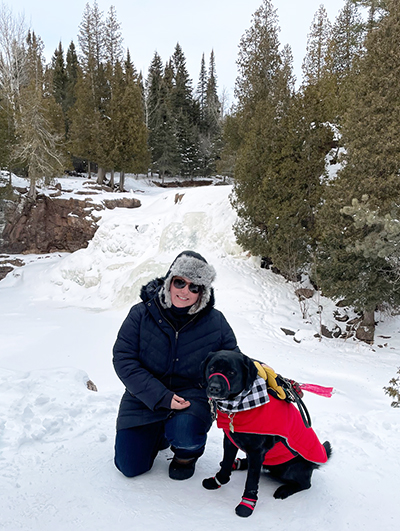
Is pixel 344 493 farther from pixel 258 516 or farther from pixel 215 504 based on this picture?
pixel 215 504

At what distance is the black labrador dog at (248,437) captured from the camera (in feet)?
5.74

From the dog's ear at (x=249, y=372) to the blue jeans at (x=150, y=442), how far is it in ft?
1.67

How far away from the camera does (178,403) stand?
2033 millimetres

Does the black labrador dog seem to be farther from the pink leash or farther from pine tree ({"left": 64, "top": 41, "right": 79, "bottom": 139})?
pine tree ({"left": 64, "top": 41, "right": 79, "bottom": 139})

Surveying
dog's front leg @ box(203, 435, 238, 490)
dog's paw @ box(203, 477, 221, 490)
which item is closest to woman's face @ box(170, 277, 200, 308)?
dog's front leg @ box(203, 435, 238, 490)

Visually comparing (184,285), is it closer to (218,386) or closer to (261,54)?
(218,386)

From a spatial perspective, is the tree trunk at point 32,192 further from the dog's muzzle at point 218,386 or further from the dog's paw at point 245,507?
the dog's paw at point 245,507

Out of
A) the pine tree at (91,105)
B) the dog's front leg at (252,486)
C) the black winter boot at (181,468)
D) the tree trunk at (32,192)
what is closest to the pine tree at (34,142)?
the tree trunk at (32,192)

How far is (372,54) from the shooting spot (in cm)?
687

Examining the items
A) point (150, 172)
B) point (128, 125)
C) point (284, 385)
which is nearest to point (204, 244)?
point (284, 385)

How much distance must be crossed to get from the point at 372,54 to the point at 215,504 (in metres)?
8.20

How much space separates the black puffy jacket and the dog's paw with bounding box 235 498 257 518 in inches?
18.4

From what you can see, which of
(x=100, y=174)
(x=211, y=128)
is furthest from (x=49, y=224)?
(x=211, y=128)

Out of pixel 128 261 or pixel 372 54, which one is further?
pixel 128 261
